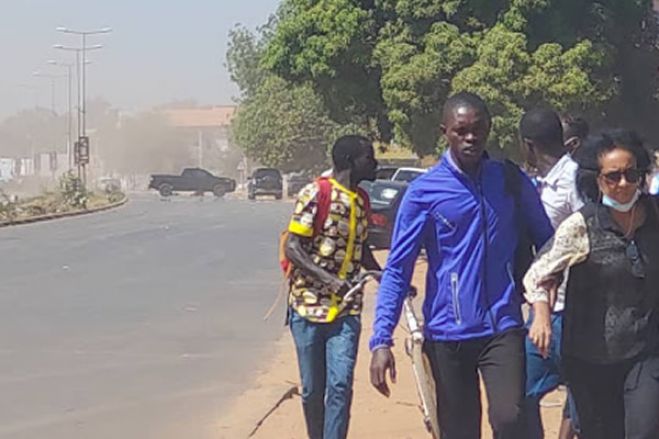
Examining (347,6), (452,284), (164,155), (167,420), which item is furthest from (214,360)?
(164,155)

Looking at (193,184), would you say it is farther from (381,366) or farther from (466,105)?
(381,366)

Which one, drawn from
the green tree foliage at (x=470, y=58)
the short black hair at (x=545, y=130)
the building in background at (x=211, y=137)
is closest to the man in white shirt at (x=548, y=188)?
the short black hair at (x=545, y=130)

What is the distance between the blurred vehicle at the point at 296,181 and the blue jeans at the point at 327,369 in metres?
63.3

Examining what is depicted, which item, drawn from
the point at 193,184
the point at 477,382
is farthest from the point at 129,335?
the point at 193,184

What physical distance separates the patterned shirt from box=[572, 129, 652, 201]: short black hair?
1.67 meters

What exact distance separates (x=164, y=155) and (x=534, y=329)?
125 meters

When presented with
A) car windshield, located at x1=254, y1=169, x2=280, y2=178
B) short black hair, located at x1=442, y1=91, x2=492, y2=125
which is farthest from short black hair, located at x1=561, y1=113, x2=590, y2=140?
car windshield, located at x1=254, y1=169, x2=280, y2=178

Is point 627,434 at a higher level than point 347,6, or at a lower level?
lower

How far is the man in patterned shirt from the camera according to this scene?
273 inches

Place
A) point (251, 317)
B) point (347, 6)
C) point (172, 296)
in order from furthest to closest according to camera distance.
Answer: point (347, 6) → point (172, 296) → point (251, 317)

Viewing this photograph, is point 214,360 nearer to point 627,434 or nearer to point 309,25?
point 627,434

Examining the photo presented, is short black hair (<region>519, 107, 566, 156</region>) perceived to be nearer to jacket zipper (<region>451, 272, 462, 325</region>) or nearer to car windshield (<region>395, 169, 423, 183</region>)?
jacket zipper (<region>451, 272, 462, 325</region>)

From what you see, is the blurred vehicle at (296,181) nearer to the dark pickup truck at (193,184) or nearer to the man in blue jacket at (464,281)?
the dark pickup truck at (193,184)

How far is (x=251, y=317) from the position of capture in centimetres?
1580
